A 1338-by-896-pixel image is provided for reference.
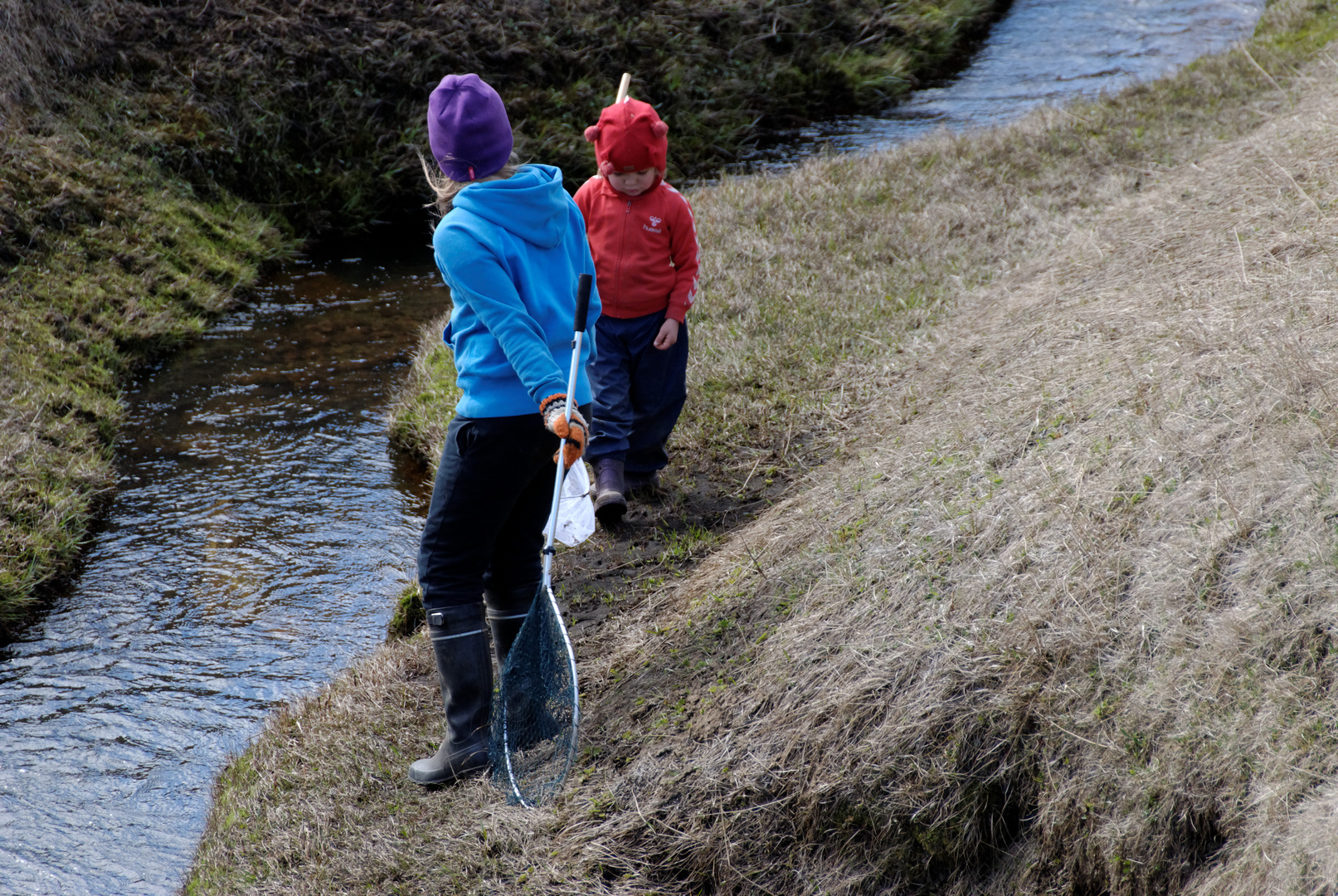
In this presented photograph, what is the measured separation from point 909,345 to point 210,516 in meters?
4.30

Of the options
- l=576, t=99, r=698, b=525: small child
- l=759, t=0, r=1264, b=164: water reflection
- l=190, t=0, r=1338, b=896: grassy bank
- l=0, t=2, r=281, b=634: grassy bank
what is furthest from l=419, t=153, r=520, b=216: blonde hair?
l=759, t=0, r=1264, b=164: water reflection

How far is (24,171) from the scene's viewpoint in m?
9.33

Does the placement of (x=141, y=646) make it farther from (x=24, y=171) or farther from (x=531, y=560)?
(x=24, y=171)

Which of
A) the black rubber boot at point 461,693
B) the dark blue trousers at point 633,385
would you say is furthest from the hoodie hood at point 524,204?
the dark blue trousers at point 633,385

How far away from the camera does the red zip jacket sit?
4664mm

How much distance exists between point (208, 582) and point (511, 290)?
3218 mm

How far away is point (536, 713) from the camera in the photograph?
3359mm

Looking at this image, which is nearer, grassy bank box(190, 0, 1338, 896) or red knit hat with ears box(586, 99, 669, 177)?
grassy bank box(190, 0, 1338, 896)

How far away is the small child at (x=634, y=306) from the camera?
4664 mm

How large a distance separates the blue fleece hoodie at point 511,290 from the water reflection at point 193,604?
216 centimetres

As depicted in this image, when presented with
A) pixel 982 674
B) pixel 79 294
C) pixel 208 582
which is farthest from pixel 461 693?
pixel 79 294

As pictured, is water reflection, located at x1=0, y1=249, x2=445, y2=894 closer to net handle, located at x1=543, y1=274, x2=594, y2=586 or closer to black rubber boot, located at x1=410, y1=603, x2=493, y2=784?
black rubber boot, located at x1=410, y1=603, x2=493, y2=784

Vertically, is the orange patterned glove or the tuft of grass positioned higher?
the orange patterned glove

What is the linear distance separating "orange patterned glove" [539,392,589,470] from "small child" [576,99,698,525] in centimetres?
162
